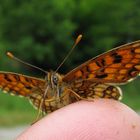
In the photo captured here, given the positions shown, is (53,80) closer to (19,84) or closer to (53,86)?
(53,86)

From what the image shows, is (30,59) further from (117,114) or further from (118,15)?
(117,114)

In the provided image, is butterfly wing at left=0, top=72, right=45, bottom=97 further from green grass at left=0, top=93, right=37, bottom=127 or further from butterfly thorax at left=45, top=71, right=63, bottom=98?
green grass at left=0, top=93, right=37, bottom=127

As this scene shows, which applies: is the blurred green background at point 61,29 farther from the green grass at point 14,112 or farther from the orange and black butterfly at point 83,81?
the orange and black butterfly at point 83,81

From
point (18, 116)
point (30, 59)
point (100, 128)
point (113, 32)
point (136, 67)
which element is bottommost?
point (100, 128)

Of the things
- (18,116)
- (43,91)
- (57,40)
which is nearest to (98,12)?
(57,40)

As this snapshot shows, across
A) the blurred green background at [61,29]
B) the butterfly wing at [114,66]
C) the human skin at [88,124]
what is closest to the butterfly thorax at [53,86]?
the butterfly wing at [114,66]

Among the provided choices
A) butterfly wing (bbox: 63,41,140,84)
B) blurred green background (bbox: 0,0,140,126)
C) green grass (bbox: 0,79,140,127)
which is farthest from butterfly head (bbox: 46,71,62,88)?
blurred green background (bbox: 0,0,140,126)
